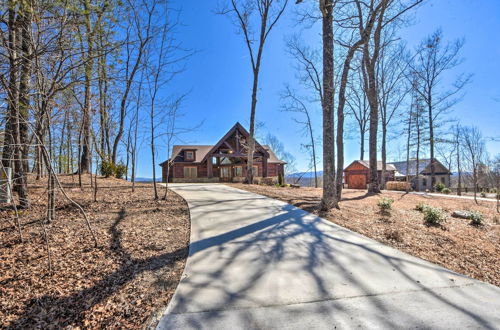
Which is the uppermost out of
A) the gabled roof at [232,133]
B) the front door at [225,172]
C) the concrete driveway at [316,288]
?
the gabled roof at [232,133]

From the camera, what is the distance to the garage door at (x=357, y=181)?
2477cm

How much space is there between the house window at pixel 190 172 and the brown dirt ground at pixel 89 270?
59.8ft

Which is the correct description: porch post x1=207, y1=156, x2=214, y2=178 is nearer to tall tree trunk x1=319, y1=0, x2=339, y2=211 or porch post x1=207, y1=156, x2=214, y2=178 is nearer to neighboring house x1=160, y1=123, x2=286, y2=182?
neighboring house x1=160, y1=123, x2=286, y2=182

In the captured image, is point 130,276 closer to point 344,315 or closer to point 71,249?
point 71,249

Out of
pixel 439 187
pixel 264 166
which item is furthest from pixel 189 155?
pixel 439 187

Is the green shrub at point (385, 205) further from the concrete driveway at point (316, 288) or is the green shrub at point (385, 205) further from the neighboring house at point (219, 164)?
the neighboring house at point (219, 164)

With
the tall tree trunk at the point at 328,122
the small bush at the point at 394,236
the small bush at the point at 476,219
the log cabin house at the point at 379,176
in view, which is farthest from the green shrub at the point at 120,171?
the log cabin house at the point at 379,176

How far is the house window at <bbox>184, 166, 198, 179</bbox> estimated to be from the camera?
23.2m

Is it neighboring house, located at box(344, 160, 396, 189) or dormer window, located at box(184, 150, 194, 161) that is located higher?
dormer window, located at box(184, 150, 194, 161)

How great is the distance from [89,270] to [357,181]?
26779mm

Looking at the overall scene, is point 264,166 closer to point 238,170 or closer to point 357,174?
point 238,170

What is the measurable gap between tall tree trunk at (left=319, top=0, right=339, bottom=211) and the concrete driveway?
2.11 m

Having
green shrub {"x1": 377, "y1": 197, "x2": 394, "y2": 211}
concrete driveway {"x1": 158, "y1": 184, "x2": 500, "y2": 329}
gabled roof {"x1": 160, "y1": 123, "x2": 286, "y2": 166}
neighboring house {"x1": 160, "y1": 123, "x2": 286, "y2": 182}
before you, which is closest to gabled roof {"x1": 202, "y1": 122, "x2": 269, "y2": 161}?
gabled roof {"x1": 160, "y1": 123, "x2": 286, "y2": 166}

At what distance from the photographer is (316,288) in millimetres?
2635
